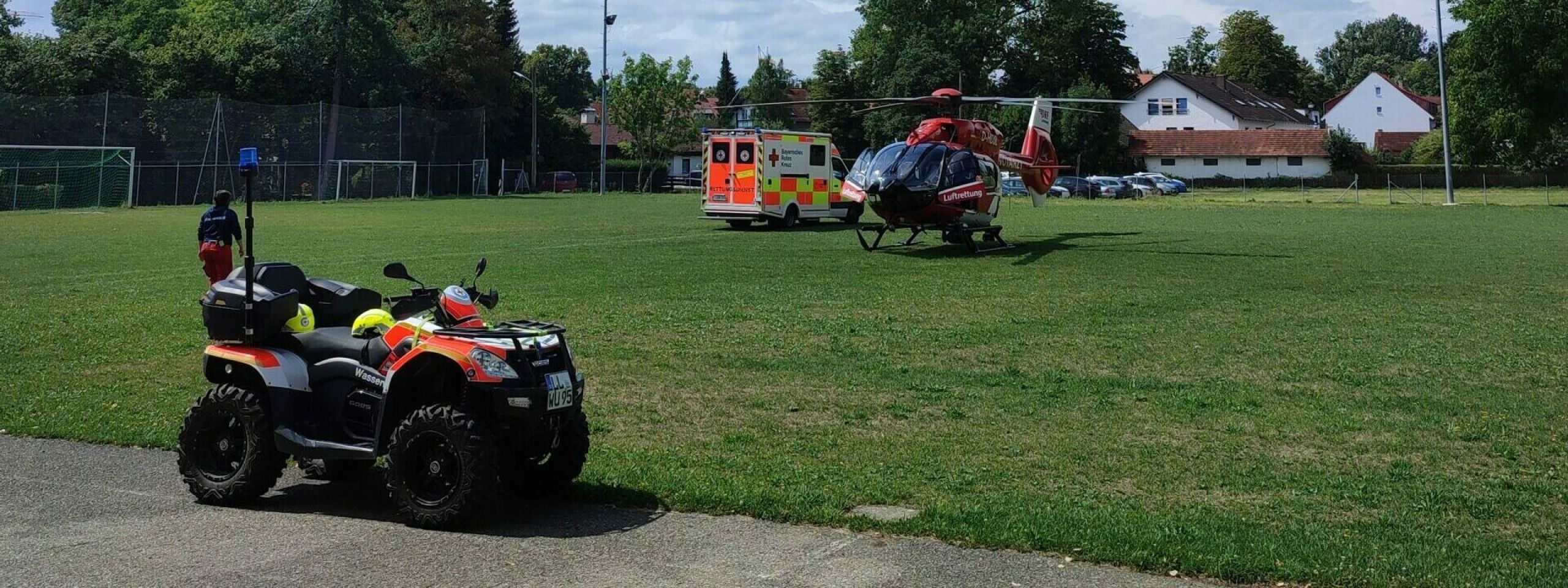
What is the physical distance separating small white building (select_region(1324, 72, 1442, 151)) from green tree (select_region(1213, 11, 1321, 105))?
10553 mm

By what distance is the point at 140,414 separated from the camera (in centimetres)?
981

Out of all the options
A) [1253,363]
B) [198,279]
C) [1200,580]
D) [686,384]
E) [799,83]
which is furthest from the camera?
[799,83]

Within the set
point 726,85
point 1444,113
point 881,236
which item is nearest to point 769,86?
point 726,85

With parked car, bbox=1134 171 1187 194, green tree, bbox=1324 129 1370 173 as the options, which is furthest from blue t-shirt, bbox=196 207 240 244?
green tree, bbox=1324 129 1370 173

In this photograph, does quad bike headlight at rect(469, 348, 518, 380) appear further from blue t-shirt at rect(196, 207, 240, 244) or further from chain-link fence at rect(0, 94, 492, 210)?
chain-link fence at rect(0, 94, 492, 210)

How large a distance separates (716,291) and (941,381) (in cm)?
775

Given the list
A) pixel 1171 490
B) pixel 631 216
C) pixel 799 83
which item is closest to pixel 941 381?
pixel 1171 490

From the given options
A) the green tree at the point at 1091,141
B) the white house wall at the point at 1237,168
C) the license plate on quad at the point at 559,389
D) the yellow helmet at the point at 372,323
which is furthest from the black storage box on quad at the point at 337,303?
the white house wall at the point at 1237,168

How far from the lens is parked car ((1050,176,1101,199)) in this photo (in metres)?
69.1

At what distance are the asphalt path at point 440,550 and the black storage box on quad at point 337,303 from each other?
1.02m

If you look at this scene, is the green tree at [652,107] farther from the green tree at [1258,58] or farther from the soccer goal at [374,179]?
the green tree at [1258,58]

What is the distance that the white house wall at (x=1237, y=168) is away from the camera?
90312mm

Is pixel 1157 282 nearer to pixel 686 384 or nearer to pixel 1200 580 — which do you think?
pixel 686 384

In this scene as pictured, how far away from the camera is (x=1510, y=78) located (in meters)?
55.2
